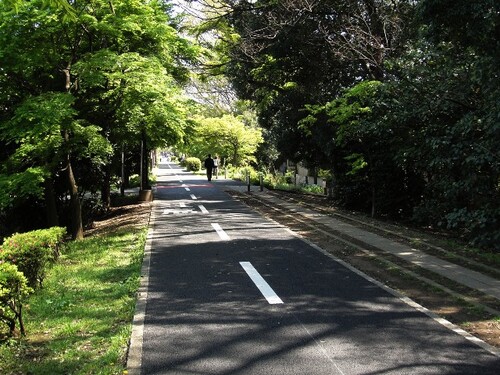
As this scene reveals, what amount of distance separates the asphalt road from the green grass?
0.37 m

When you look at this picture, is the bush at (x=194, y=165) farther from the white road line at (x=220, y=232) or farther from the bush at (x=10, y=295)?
the bush at (x=10, y=295)

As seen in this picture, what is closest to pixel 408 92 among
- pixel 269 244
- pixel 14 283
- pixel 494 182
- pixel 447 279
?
pixel 494 182

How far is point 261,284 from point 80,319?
2753 millimetres

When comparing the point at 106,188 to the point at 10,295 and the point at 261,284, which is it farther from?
the point at 10,295

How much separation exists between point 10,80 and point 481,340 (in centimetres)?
1202

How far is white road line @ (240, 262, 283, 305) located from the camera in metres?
6.74

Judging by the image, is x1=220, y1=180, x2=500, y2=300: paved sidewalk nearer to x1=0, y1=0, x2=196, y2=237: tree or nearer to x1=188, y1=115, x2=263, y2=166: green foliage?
x1=0, y1=0, x2=196, y2=237: tree

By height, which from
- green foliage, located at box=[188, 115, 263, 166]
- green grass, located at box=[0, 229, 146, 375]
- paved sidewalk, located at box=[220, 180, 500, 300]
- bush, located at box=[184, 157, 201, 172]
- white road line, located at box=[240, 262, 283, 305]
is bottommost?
green grass, located at box=[0, 229, 146, 375]

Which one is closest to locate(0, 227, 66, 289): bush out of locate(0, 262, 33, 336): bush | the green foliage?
locate(0, 262, 33, 336): bush

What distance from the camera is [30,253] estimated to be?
806 cm

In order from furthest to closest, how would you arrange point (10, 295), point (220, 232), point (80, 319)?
point (220, 232) < point (80, 319) < point (10, 295)

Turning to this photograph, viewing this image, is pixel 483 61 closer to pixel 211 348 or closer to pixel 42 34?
pixel 211 348

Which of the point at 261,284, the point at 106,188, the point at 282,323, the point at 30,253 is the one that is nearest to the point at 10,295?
the point at 30,253

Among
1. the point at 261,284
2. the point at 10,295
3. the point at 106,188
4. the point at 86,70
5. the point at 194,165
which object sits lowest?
the point at 261,284
